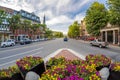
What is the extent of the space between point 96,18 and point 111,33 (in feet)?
19.0

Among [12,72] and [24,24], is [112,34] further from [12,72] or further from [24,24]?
[12,72]

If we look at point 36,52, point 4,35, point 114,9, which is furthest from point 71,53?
point 4,35

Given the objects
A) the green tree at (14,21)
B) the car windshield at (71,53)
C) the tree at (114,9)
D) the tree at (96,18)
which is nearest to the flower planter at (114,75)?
the car windshield at (71,53)

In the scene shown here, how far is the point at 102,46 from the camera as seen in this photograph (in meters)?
30.3

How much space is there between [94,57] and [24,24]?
5686cm

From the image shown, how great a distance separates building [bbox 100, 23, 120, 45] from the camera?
39.4 metres

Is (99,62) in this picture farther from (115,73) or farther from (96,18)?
(96,18)

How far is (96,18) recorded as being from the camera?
145 ft

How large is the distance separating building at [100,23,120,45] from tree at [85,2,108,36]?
1715 millimetres

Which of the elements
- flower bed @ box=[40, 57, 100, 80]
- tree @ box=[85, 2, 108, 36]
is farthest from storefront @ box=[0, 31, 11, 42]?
flower bed @ box=[40, 57, 100, 80]

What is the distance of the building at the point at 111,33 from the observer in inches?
1551

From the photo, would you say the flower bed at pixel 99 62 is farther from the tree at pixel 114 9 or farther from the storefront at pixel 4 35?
the storefront at pixel 4 35

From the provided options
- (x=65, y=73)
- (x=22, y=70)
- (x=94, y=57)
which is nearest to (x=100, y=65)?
(x=94, y=57)

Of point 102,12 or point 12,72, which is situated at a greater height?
point 102,12
